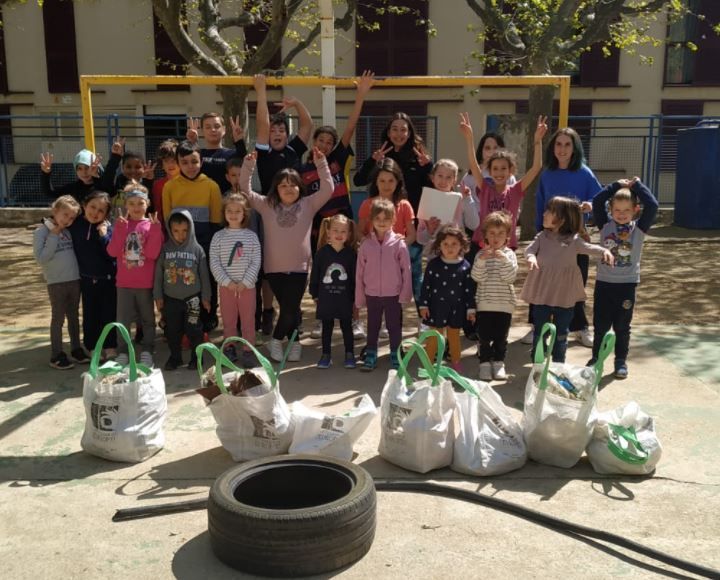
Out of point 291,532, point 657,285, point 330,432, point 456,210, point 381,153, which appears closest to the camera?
point 291,532

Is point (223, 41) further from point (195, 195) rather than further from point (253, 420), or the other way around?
point (253, 420)

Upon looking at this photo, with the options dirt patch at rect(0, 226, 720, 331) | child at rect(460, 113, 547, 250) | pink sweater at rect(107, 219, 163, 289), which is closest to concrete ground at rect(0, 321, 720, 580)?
pink sweater at rect(107, 219, 163, 289)

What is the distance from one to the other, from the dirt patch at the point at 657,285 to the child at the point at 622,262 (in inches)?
63.3

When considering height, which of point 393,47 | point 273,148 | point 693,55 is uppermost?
point 393,47

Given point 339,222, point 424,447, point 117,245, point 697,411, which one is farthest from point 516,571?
point 117,245

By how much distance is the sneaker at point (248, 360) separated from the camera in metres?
5.16

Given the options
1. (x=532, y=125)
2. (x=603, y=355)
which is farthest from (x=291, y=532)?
(x=532, y=125)

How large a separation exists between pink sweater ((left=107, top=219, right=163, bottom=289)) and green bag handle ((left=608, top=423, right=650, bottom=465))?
319 centimetres

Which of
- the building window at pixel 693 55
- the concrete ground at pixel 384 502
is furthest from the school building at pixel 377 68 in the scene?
the concrete ground at pixel 384 502

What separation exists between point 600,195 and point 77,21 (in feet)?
62.6

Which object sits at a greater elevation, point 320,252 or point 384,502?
point 320,252

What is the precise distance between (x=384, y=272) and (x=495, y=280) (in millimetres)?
742

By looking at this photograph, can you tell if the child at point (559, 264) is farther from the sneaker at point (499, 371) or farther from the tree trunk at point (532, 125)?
the tree trunk at point (532, 125)

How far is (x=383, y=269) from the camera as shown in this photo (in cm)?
501
